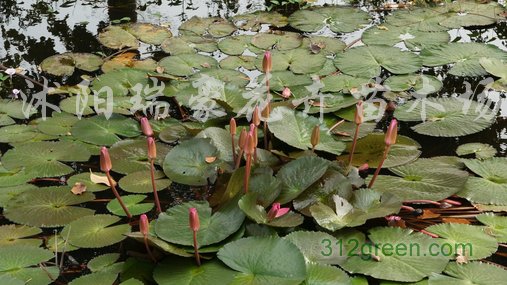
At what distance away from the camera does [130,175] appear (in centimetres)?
232

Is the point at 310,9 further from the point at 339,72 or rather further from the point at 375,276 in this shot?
the point at 375,276

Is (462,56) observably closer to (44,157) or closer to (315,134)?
(315,134)

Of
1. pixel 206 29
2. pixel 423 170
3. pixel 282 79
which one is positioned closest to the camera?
pixel 423 170

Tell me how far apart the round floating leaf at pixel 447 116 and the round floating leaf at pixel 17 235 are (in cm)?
153

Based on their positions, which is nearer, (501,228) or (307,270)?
(307,270)

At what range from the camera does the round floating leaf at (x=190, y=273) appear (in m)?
1.73

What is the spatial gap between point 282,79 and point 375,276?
1.39 m

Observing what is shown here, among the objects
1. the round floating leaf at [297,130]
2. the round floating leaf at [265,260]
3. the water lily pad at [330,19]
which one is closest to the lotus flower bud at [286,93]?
the round floating leaf at [297,130]

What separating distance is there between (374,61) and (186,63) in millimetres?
937

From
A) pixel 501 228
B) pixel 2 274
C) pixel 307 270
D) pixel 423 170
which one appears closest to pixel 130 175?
pixel 2 274

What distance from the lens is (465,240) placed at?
6.37 ft

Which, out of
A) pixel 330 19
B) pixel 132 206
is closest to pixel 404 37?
pixel 330 19

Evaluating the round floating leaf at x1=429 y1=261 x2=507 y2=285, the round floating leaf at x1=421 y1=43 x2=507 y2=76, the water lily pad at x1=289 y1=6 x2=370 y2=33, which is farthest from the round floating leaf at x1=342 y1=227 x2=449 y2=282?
the water lily pad at x1=289 y1=6 x2=370 y2=33

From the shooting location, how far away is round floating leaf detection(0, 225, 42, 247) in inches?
79.3
